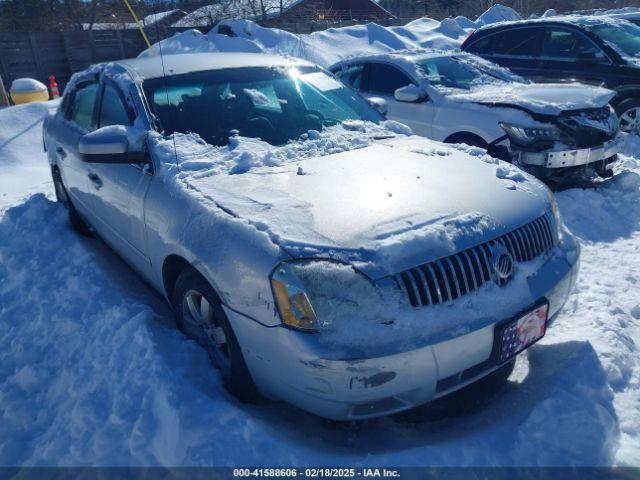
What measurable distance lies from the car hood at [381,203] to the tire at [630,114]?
5327 millimetres

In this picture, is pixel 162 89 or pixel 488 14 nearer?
pixel 162 89

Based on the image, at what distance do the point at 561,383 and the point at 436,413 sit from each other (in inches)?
25.2

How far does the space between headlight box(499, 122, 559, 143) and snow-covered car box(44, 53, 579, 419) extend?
6.52 feet

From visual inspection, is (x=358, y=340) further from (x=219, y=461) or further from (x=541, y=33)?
(x=541, y=33)

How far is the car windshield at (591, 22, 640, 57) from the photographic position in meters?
7.39

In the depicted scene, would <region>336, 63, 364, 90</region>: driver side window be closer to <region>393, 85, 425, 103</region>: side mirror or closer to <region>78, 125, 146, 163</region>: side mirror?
<region>393, 85, 425, 103</region>: side mirror

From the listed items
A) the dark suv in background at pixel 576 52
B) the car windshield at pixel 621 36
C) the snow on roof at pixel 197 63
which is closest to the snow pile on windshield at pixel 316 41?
the dark suv in background at pixel 576 52

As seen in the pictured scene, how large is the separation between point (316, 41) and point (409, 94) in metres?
12.1

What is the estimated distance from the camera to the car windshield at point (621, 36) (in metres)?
7.39

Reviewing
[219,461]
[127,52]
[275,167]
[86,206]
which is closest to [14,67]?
[127,52]

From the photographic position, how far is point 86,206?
4023mm

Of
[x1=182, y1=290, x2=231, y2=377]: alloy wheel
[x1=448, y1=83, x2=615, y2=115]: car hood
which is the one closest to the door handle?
[x1=182, y1=290, x2=231, y2=377]: alloy wheel

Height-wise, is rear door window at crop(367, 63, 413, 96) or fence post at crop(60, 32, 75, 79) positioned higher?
rear door window at crop(367, 63, 413, 96)

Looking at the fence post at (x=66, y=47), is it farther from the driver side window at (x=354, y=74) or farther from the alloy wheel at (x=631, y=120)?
the alloy wheel at (x=631, y=120)
